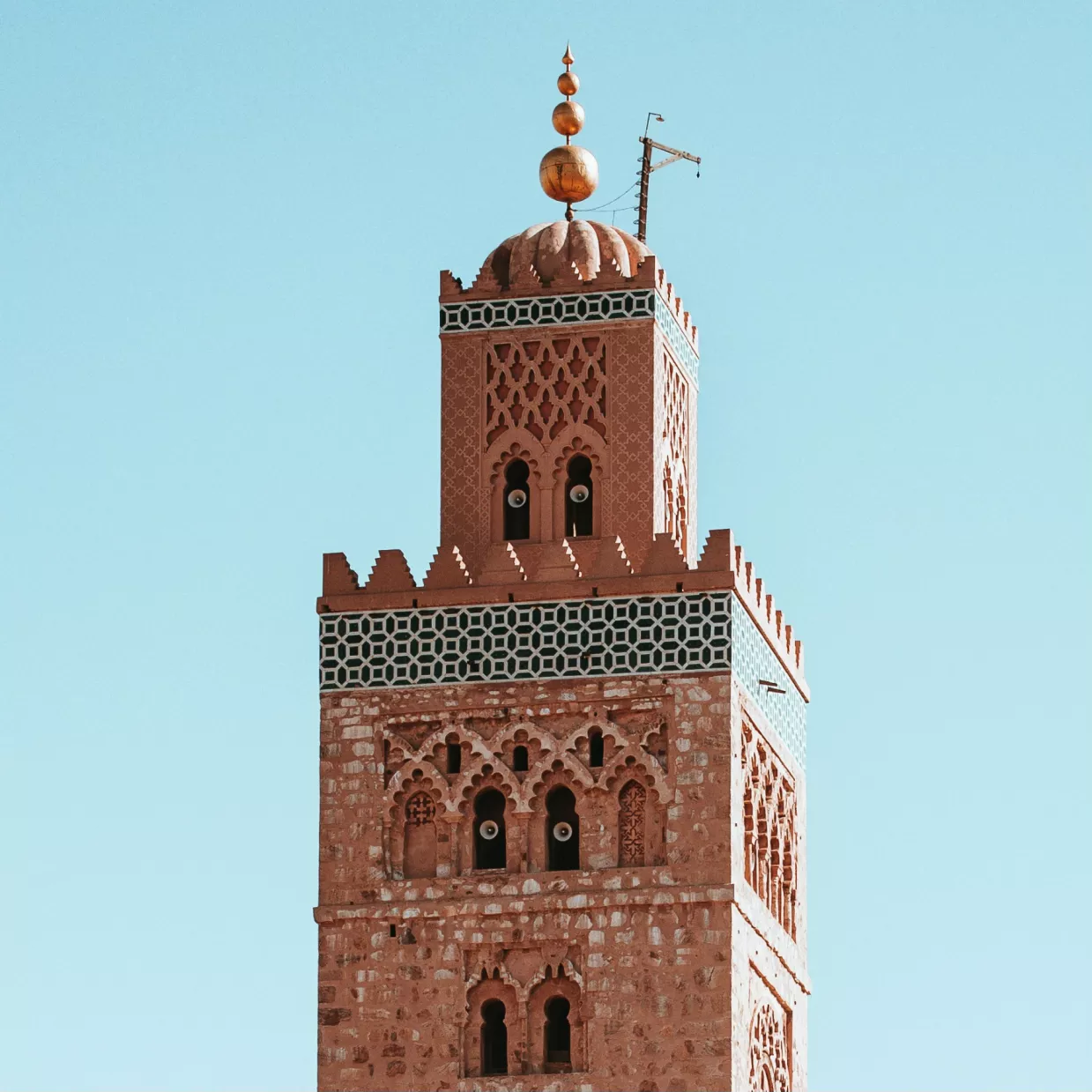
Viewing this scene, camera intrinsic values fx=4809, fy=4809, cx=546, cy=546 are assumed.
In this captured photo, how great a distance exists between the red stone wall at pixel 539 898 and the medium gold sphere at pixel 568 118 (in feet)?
16.8

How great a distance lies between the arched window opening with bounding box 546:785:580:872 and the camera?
3684cm

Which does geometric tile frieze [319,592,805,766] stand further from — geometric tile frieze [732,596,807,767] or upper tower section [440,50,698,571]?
upper tower section [440,50,698,571]

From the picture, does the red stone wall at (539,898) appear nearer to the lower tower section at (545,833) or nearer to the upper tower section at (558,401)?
the lower tower section at (545,833)

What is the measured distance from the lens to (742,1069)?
119 ft

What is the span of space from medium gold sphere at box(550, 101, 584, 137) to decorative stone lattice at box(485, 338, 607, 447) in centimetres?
212

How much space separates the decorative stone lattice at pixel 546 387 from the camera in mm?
38125


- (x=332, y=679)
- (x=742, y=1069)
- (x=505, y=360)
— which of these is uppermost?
(x=505, y=360)

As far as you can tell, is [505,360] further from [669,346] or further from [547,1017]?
[547,1017]

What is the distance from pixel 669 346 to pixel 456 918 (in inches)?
204

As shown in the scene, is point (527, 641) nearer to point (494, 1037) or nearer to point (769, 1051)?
point (494, 1037)

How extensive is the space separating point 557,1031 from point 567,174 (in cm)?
725

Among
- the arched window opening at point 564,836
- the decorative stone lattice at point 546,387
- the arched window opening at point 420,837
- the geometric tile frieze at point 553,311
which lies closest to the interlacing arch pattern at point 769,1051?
the arched window opening at point 564,836

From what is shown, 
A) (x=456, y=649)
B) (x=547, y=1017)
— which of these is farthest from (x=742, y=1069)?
(x=456, y=649)

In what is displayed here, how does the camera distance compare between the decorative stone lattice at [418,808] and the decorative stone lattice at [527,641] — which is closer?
the decorative stone lattice at [527,641]
